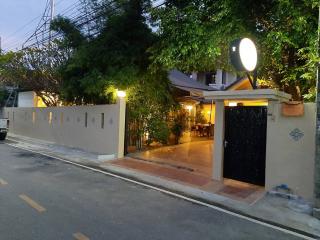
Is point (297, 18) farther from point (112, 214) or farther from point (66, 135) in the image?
point (66, 135)

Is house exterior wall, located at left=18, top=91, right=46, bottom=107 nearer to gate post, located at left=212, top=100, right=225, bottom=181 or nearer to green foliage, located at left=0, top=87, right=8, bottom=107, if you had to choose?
green foliage, located at left=0, top=87, right=8, bottom=107

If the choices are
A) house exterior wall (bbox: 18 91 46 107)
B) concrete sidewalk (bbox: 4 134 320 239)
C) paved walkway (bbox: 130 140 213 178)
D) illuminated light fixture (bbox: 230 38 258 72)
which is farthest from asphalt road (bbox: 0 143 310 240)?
house exterior wall (bbox: 18 91 46 107)

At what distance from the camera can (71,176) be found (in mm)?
10695

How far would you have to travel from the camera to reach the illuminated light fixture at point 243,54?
28.2ft

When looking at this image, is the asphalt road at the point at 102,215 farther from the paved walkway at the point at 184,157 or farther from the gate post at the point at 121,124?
the gate post at the point at 121,124

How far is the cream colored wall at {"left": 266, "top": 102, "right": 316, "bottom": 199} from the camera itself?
26.7 feet

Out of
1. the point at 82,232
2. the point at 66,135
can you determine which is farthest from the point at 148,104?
the point at 82,232

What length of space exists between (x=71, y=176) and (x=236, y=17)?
6698 mm

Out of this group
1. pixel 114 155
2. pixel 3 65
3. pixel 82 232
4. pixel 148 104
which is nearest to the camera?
pixel 82 232

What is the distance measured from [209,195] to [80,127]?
10620 mm

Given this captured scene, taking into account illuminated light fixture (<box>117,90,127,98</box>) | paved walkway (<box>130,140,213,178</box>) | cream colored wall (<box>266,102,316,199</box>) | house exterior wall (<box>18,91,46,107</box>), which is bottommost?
paved walkway (<box>130,140,213,178</box>)

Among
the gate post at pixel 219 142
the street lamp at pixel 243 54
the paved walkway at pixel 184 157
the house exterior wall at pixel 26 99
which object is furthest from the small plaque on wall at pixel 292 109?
the house exterior wall at pixel 26 99

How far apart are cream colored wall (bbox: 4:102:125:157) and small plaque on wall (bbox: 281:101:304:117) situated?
771 cm

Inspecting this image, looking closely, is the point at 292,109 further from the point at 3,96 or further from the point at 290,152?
the point at 3,96
